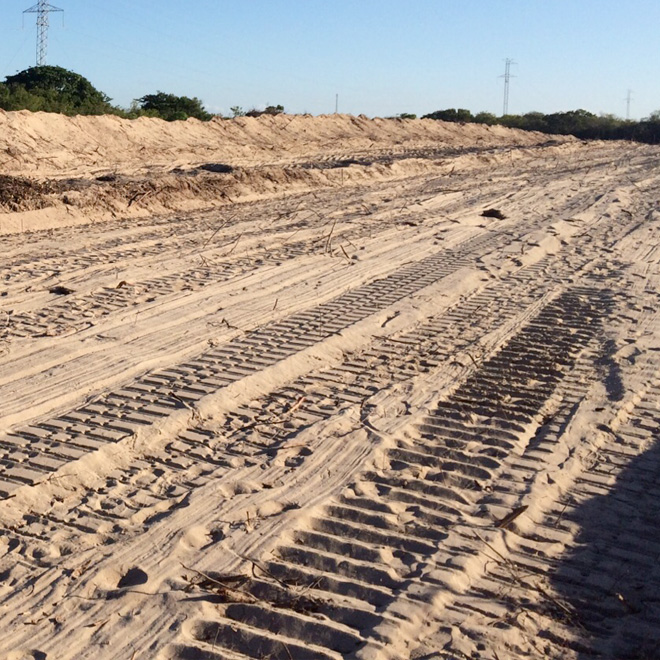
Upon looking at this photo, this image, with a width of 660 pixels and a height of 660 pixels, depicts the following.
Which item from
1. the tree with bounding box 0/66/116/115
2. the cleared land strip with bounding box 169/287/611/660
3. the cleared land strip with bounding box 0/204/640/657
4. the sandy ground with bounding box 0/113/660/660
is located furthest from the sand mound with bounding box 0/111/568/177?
the cleared land strip with bounding box 169/287/611/660

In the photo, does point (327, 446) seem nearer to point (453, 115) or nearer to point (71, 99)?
point (71, 99)

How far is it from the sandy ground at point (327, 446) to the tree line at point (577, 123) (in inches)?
1850

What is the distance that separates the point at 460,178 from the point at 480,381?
57.7 ft

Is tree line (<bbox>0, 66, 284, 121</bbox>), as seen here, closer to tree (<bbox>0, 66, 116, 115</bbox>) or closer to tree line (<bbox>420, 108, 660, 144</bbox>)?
tree (<bbox>0, 66, 116, 115</bbox>)

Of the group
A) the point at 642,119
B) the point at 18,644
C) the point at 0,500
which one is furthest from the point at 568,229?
the point at 642,119

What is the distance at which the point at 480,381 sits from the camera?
695 centimetres

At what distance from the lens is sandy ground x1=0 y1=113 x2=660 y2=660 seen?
3.84m

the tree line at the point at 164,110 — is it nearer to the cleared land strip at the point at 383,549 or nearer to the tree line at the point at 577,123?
the tree line at the point at 577,123

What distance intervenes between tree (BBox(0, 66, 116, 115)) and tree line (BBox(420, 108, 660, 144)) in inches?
1198

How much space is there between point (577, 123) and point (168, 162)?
155 ft

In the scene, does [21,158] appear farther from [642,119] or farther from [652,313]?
[642,119]

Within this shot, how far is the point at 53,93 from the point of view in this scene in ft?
100

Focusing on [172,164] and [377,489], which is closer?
[377,489]

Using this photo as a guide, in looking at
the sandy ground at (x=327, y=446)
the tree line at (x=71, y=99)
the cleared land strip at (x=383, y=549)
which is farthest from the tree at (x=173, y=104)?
the cleared land strip at (x=383, y=549)
